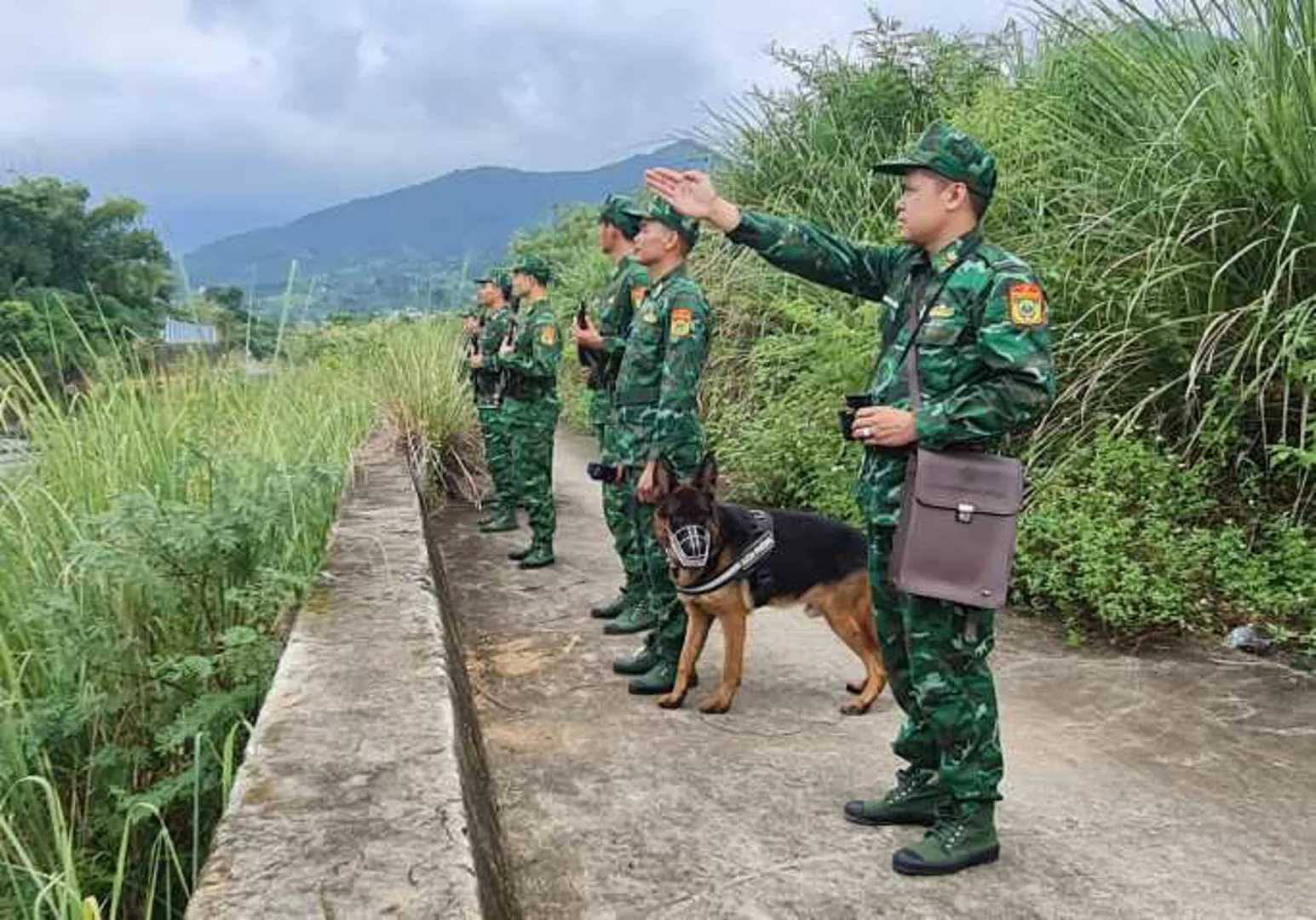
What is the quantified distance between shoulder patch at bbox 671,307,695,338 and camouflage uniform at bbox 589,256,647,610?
73cm

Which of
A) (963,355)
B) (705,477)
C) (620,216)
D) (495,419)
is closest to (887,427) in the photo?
(963,355)

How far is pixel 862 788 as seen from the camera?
314 cm

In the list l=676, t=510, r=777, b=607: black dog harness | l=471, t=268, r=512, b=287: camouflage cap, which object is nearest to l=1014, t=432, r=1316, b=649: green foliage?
l=676, t=510, r=777, b=607: black dog harness

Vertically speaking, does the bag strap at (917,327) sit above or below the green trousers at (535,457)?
above

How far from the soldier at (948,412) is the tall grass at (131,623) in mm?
1575

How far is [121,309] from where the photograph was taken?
15.9ft

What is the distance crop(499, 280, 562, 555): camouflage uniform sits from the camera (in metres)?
6.18

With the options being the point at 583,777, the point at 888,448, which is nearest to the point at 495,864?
the point at 583,777

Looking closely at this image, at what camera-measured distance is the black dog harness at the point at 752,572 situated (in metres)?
3.62

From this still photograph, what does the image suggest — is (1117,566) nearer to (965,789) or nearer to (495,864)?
(965,789)

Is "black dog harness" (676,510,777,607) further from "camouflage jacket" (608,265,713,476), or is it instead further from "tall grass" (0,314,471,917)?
"tall grass" (0,314,471,917)

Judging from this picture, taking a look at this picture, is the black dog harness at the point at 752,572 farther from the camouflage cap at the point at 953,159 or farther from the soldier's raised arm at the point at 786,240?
the camouflage cap at the point at 953,159

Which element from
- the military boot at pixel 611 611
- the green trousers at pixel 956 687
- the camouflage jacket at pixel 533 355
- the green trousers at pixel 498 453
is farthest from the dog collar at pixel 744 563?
the green trousers at pixel 498 453

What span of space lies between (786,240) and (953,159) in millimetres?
518
